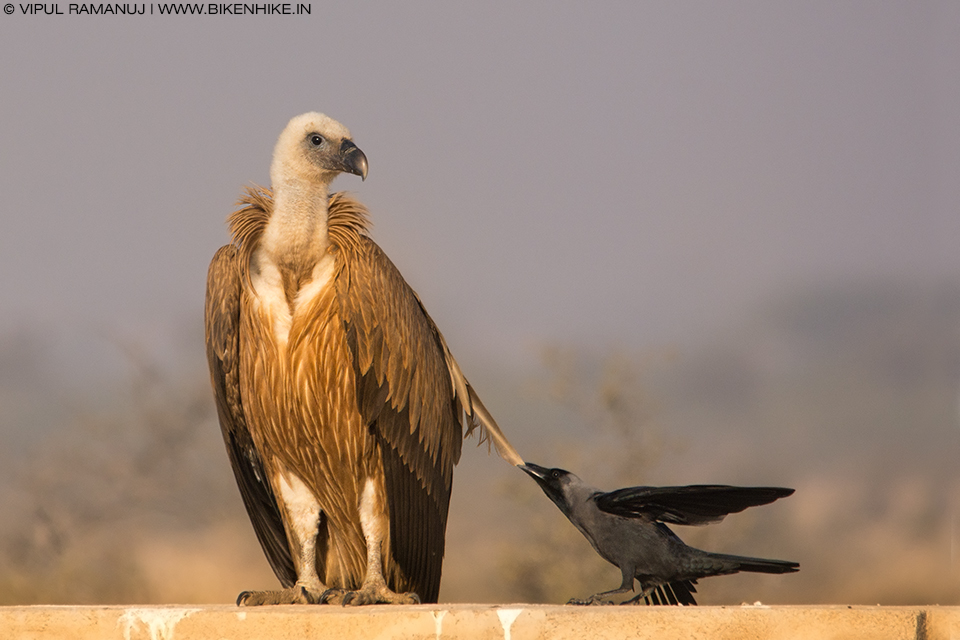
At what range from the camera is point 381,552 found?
363 centimetres

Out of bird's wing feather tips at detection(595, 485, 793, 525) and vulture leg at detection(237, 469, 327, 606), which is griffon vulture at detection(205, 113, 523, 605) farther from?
bird's wing feather tips at detection(595, 485, 793, 525)

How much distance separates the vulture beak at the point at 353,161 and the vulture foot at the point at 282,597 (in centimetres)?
150

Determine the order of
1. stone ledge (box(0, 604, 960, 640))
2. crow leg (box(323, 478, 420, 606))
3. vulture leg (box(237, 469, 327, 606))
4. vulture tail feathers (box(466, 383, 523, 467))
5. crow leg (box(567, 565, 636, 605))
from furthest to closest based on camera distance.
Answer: vulture tail feathers (box(466, 383, 523, 467)) → vulture leg (box(237, 469, 327, 606)) → crow leg (box(323, 478, 420, 606)) → crow leg (box(567, 565, 636, 605)) → stone ledge (box(0, 604, 960, 640))

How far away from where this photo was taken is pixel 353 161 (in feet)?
11.9

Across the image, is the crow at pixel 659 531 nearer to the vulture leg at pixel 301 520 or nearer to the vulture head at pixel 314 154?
the vulture leg at pixel 301 520

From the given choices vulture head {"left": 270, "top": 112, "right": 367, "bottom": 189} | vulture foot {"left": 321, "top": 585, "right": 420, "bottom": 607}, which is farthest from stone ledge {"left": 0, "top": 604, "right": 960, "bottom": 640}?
vulture head {"left": 270, "top": 112, "right": 367, "bottom": 189}

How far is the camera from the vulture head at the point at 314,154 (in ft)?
11.9

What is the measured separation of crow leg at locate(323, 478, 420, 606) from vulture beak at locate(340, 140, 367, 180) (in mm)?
1121

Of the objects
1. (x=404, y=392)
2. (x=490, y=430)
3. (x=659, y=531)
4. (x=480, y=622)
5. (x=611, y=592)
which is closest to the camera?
(x=480, y=622)

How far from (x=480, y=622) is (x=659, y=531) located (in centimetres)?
87

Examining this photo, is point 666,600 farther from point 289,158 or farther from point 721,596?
point 721,596

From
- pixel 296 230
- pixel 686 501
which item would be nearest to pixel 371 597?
pixel 686 501

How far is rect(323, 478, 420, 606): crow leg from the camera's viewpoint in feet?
11.3

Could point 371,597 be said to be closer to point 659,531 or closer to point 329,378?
point 329,378
